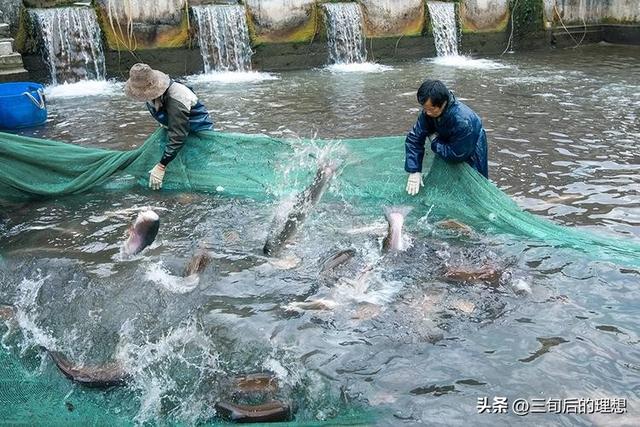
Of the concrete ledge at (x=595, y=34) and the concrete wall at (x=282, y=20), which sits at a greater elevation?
the concrete wall at (x=282, y=20)

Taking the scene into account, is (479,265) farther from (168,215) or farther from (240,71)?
(240,71)

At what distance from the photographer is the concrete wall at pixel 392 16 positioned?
645 inches

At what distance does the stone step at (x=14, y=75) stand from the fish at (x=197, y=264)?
850 centimetres

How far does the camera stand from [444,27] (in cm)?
1706

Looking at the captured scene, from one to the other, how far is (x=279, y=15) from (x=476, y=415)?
13705 mm

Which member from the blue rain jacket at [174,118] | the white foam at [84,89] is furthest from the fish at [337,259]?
the white foam at [84,89]

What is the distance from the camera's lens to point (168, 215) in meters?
6.34

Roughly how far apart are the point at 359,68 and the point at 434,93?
11.0m

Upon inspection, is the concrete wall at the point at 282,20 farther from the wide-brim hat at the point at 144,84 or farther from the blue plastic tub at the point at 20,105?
the wide-brim hat at the point at 144,84

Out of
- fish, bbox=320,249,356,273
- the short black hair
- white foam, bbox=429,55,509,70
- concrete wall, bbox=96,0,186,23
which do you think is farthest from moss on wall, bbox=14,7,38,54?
the short black hair

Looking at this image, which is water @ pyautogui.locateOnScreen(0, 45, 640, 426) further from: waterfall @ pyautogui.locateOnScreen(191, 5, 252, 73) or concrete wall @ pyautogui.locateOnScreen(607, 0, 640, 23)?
concrete wall @ pyautogui.locateOnScreen(607, 0, 640, 23)

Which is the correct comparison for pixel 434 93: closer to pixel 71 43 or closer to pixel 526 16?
pixel 71 43

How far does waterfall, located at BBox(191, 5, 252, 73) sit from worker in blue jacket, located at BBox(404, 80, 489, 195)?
410 inches

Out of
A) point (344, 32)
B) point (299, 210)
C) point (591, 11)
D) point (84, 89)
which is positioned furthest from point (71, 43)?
point (591, 11)
